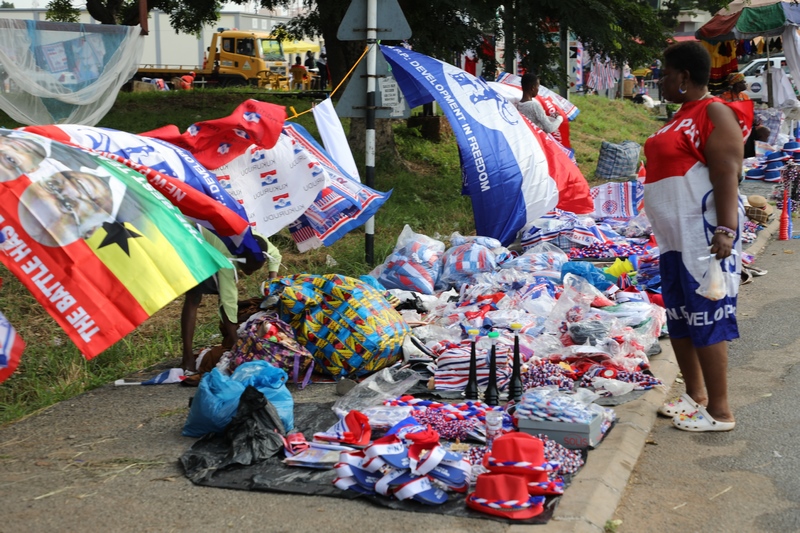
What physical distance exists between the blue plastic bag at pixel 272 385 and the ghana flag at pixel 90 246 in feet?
3.66

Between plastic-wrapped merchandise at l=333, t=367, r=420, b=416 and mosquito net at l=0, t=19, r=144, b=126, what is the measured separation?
532 centimetres

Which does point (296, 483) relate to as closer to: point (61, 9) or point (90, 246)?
point (90, 246)

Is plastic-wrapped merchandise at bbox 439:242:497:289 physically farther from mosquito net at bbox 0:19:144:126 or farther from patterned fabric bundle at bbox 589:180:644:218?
→ mosquito net at bbox 0:19:144:126

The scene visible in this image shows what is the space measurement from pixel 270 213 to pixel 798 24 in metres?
14.1

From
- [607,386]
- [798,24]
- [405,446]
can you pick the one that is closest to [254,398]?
[405,446]

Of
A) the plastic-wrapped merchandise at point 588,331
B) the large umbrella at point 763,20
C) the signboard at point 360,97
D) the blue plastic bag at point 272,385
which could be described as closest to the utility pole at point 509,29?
the signboard at point 360,97

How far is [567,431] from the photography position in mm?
4520

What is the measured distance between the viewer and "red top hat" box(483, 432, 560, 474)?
3.90 metres

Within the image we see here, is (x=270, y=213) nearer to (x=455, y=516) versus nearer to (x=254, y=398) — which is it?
(x=254, y=398)

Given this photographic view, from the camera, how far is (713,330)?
15.6 ft

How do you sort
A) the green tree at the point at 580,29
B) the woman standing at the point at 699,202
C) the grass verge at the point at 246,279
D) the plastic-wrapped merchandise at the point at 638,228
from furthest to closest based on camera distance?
the green tree at the point at 580,29 < the plastic-wrapped merchandise at the point at 638,228 < the grass verge at the point at 246,279 < the woman standing at the point at 699,202

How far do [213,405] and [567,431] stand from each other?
1812 mm

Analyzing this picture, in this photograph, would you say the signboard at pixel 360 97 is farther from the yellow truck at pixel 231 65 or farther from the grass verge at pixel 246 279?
the yellow truck at pixel 231 65

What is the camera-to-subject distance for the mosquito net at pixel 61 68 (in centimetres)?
888
